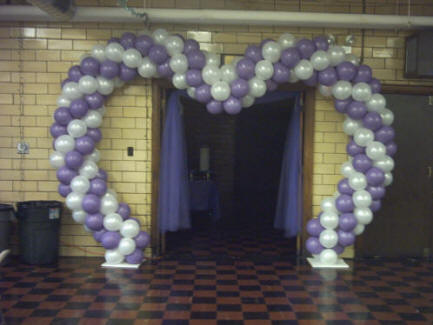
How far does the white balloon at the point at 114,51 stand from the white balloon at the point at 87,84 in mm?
314

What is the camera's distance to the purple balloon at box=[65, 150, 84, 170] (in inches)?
192

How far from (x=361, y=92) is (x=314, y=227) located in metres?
1.58

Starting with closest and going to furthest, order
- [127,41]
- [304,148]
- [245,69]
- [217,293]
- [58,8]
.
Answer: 1. [217,293]
2. [58,8]
3. [245,69]
4. [127,41]
5. [304,148]

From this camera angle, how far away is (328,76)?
16.3 feet

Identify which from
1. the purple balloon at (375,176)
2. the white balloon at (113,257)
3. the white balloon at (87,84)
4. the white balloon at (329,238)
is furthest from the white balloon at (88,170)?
the purple balloon at (375,176)

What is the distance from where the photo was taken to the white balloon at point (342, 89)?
4996 millimetres

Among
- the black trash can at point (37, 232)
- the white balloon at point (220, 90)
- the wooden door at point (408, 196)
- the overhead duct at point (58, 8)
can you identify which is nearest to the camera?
the overhead duct at point (58, 8)

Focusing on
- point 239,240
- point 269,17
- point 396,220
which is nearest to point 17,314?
point 239,240

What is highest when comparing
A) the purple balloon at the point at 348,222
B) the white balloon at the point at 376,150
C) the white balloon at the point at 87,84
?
the white balloon at the point at 87,84

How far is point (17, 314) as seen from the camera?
12.4ft

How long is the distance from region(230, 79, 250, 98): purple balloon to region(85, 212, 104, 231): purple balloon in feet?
6.49

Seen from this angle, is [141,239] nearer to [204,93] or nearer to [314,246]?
[204,93]

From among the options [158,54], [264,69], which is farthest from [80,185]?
[264,69]

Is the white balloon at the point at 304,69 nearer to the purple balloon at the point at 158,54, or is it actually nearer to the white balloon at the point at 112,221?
the purple balloon at the point at 158,54
